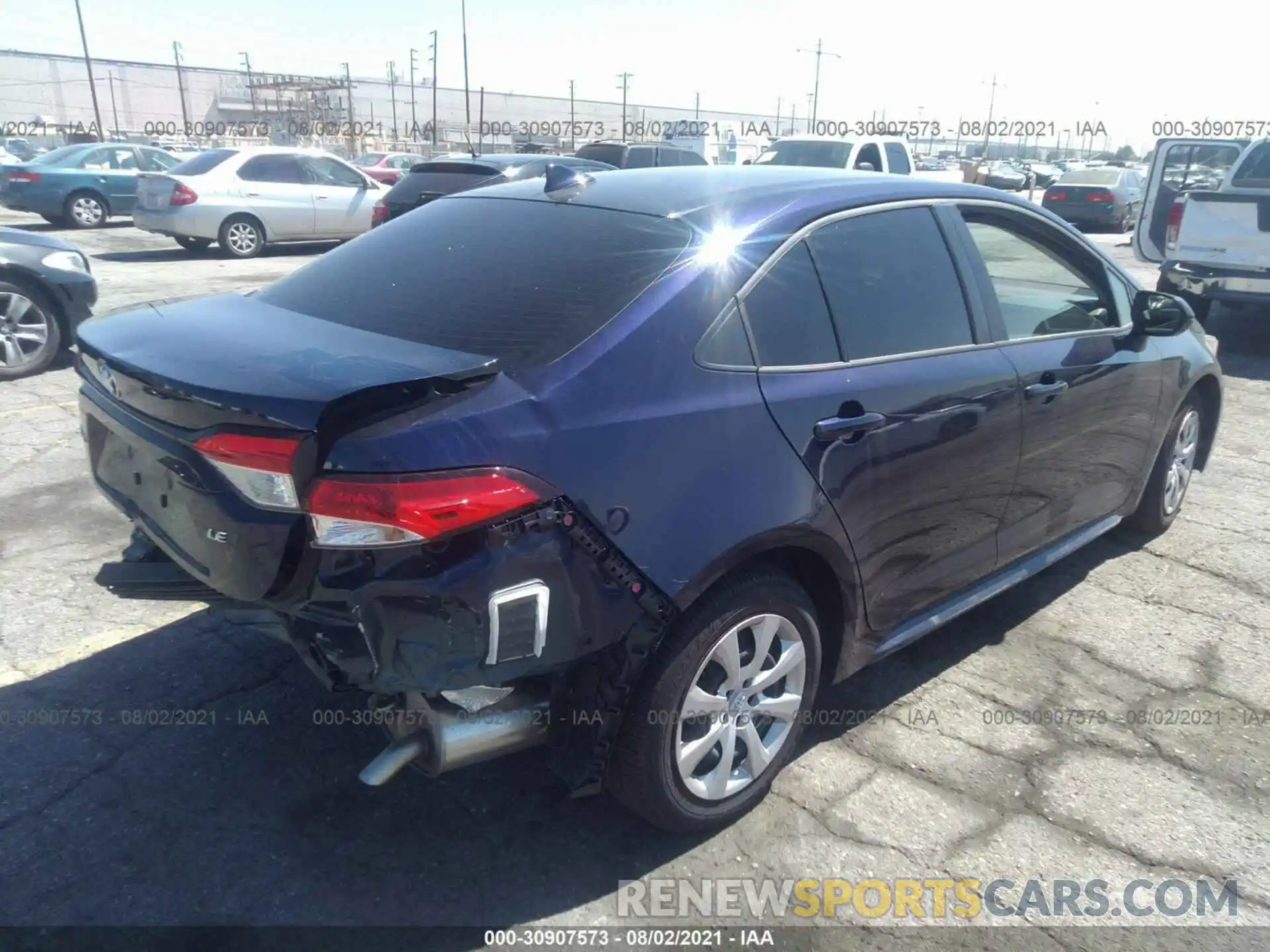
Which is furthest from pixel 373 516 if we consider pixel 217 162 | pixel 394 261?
pixel 217 162

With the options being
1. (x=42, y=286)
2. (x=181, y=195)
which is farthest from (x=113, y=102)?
(x=42, y=286)

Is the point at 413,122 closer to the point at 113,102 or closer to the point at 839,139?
the point at 113,102

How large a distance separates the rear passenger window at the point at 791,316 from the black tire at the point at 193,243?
13.8 metres

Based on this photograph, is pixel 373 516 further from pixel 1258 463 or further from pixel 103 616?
pixel 1258 463

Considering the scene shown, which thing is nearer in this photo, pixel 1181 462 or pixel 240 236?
pixel 1181 462

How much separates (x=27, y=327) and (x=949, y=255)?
263 inches

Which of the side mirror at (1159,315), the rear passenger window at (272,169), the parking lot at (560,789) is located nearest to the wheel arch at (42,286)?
the parking lot at (560,789)

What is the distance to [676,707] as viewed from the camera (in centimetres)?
250

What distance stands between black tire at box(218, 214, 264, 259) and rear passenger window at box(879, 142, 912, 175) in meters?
9.98

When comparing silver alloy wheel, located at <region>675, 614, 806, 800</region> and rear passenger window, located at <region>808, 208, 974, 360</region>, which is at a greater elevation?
rear passenger window, located at <region>808, 208, 974, 360</region>

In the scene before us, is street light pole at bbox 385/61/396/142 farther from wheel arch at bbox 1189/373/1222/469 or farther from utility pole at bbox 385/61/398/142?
wheel arch at bbox 1189/373/1222/469

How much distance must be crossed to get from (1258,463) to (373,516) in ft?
19.9

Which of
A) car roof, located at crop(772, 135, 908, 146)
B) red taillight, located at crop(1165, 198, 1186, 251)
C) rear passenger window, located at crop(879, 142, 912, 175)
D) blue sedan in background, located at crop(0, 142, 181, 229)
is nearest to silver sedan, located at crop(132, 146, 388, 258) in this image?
blue sedan in background, located at crop(0, 142, 181, 229)

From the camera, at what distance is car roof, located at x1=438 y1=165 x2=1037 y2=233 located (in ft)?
9.39
